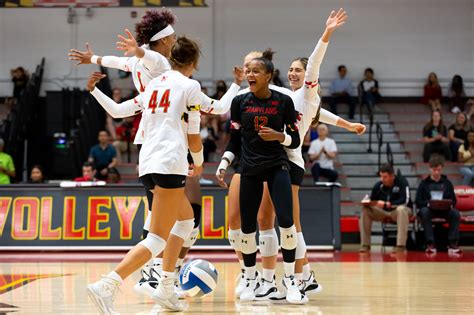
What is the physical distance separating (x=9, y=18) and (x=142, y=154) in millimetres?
16787

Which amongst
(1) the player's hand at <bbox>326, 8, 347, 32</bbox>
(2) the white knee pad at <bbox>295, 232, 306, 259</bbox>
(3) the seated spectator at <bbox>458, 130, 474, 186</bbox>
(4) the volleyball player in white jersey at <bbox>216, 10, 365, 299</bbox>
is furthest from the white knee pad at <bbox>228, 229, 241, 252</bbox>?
(3) the seated spectator at <bbox>458, 130, 474, 186</bbox>

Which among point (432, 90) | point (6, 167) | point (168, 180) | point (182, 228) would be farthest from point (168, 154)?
point (432, 90)

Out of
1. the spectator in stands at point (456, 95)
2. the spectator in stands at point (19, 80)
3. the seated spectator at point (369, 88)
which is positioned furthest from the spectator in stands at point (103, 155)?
the spectator in stands at point (456, 95)

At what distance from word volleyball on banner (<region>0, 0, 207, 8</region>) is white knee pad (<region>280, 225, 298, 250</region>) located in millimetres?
12051

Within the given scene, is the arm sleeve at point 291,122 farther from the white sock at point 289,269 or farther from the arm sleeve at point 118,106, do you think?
the arm sleeve at point 118,106

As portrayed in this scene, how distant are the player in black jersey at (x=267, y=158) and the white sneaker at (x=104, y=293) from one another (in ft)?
4.82

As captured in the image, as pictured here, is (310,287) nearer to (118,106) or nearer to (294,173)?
(294,173)

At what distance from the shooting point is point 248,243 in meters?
6.78

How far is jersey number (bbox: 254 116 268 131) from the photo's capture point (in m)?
6.60

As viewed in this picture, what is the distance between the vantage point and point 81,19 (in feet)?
70.3

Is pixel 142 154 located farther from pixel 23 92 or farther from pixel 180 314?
pixel 23 92

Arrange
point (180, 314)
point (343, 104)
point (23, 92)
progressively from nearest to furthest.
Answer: point (180, 314), point (23, 92), point (343, 104)

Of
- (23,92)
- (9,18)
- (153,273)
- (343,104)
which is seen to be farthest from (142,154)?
(9,18)

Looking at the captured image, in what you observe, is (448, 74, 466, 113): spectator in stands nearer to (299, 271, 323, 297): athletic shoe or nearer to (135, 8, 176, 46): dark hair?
(299, 271, 323, 297): athletic shoe
